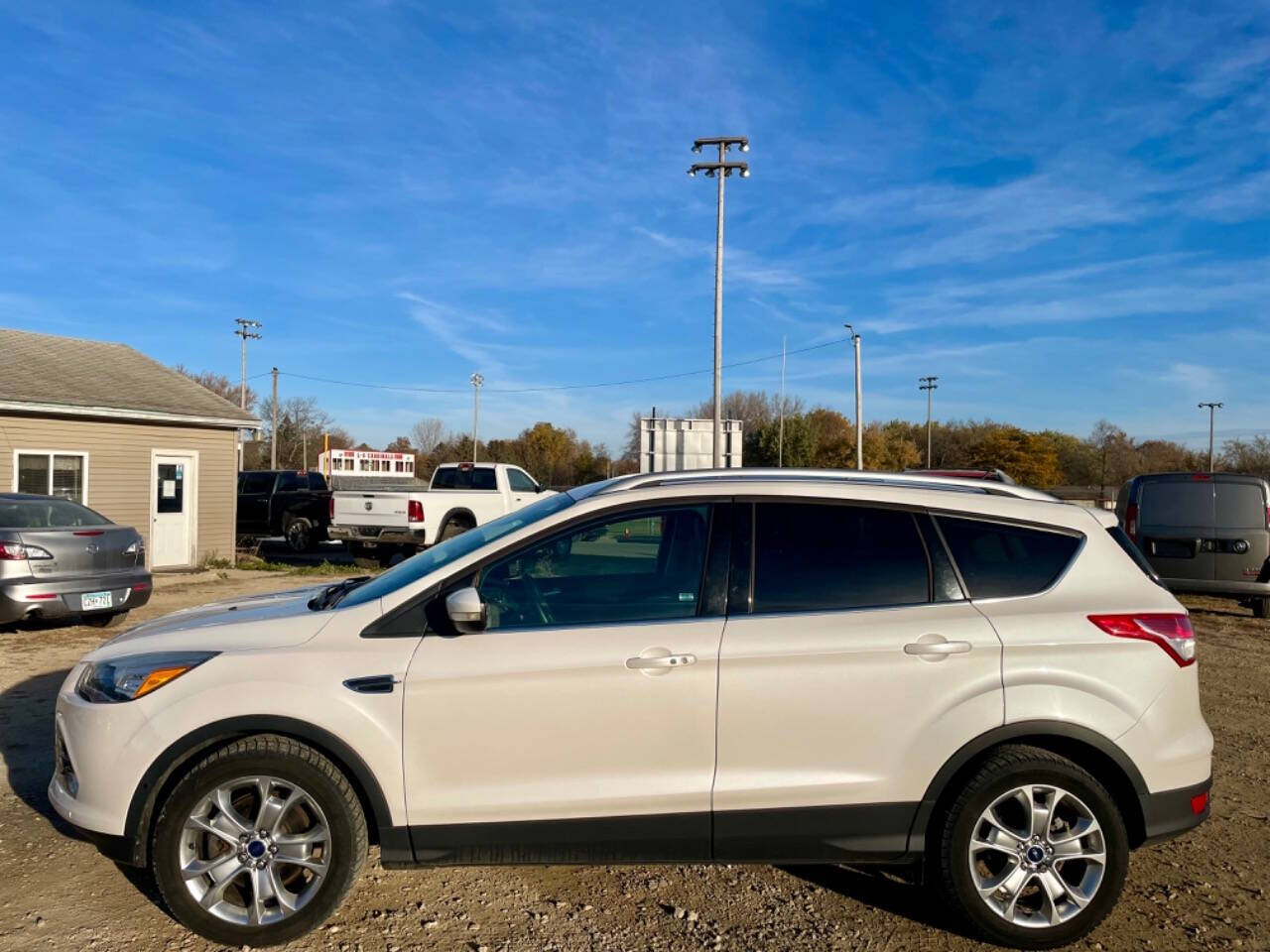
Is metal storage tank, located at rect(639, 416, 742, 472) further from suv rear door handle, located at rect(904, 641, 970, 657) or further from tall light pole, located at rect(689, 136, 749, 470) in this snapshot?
suv rear door handle, located at rect(904, 641, 970, 657)

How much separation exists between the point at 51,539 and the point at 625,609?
765 cm

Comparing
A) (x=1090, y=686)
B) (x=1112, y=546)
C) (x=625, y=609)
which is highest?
(x=1112, y=546)

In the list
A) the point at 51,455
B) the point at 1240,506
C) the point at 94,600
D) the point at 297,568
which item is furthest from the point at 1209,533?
the point at 51,455

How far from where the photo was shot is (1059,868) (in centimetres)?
348

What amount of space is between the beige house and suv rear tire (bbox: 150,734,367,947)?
12.4 m

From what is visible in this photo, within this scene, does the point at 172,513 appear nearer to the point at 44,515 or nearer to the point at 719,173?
the point at 44,515

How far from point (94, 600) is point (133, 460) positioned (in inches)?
273

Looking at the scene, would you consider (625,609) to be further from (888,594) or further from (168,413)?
(168,413)

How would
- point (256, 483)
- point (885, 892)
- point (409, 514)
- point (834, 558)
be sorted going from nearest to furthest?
1. point (834, 558)
2. point (885, 892)
3. point (409, 514)
4. point (256, 483)

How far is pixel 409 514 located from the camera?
50.5 ft

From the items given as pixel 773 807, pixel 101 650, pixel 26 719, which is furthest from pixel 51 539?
pixel 773 807

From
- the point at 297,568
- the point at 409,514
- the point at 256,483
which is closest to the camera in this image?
the point at 409,514

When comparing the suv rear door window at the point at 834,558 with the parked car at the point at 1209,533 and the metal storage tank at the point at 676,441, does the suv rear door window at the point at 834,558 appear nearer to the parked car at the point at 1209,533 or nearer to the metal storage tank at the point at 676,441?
the parked car at the point at 1209,533

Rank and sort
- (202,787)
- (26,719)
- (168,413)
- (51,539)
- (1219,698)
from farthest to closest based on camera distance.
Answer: (168,413), (51,539), (1219,698), (26,719), (202,787)
